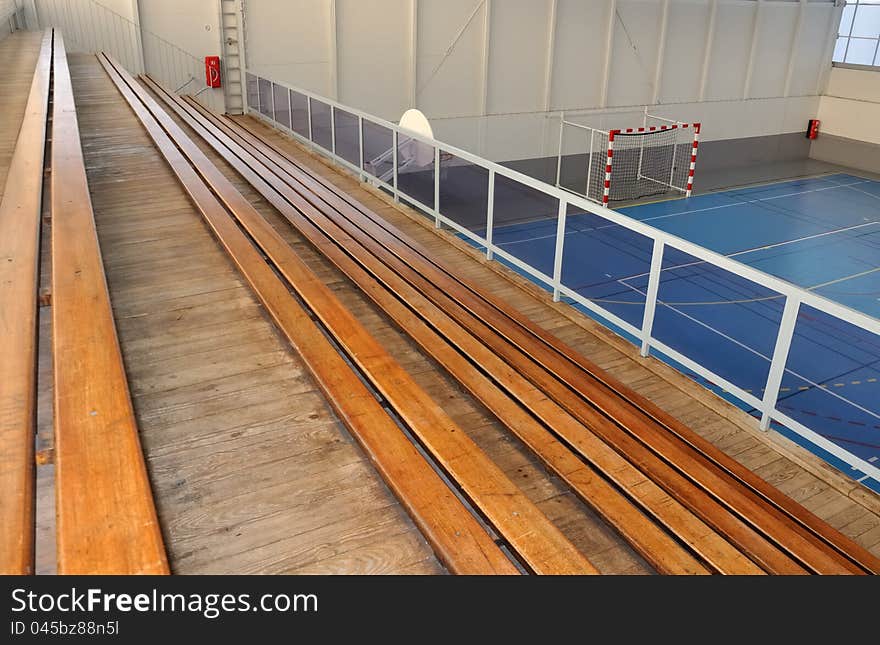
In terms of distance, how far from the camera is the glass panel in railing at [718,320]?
1098cm

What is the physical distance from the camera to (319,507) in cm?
291

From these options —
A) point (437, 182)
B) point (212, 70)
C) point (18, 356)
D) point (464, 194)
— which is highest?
point (212, 70)

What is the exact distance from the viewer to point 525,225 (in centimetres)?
1816

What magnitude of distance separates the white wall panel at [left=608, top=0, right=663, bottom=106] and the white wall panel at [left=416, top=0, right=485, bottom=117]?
4.84 m

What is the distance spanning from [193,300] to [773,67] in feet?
87.0

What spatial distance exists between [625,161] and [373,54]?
30.8 ft

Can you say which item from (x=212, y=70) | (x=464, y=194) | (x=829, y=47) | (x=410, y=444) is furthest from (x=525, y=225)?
(x=829, y=47)

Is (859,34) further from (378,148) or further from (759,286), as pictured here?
(378,148)

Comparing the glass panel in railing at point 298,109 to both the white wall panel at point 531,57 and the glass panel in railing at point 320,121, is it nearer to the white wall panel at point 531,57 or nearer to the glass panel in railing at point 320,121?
the glass panel in railing at point 320,121

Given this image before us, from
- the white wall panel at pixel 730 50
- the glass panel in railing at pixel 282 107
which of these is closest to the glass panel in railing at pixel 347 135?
the glass panel in railing at pixel 282 107

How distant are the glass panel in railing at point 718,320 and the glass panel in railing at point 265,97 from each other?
8685 mm

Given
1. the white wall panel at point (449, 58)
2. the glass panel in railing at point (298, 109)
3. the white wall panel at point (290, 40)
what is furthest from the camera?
the white wall panel at point (449, 58)
